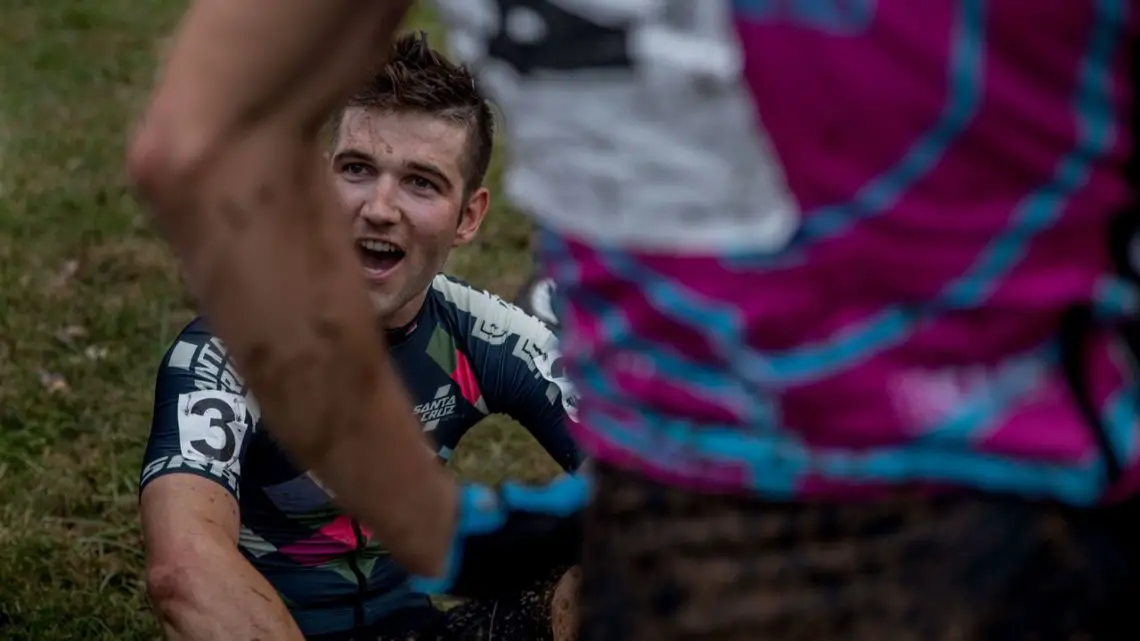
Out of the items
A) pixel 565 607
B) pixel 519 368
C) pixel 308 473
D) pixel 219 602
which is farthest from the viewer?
pixel 519 368

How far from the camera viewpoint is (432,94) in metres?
3.32

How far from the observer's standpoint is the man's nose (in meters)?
3.18

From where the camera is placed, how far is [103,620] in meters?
3.45

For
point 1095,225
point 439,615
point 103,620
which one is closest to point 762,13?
point 1095,225

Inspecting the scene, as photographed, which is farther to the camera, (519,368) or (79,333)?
(79,333)

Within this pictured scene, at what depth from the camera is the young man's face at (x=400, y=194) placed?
319 centimetres

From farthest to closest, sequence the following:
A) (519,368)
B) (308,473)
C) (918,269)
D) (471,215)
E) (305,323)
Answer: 1. (471,215)
2. (519,368)
3. (308,473)
4. (305,323)
5. (918,269)

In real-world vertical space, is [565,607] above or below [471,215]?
below

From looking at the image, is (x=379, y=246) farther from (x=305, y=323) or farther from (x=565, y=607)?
(x=305, y=323)

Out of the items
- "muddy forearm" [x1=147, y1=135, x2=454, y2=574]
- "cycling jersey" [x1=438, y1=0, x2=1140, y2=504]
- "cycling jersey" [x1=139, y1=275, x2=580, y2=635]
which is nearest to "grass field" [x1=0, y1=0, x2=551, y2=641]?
"cycling jersey" [x1=139, y1=275, x2=580, y2=635]

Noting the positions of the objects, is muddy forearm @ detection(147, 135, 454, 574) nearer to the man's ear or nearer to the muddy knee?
the muddy knee

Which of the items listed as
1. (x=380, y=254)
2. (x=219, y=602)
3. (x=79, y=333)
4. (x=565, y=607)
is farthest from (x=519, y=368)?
(x=79, y=333)

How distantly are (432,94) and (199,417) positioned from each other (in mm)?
823

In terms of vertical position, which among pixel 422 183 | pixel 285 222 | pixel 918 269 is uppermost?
pixel 285 222
